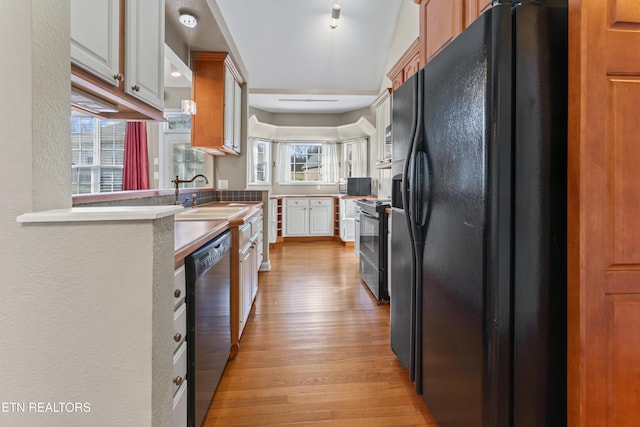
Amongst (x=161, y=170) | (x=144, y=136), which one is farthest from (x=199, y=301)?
(x=161, y=170)

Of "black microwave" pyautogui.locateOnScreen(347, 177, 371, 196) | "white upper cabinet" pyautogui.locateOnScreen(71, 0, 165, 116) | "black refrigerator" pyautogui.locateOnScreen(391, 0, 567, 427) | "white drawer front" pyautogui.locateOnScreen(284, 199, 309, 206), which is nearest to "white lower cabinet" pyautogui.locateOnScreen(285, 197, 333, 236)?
"white drawer front" pyautogui.locateOnScreen(284, 199, 309, 206)

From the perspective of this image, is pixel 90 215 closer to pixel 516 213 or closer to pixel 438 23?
pixel 516 213

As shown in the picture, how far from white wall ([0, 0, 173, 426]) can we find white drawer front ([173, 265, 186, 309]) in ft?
1.25

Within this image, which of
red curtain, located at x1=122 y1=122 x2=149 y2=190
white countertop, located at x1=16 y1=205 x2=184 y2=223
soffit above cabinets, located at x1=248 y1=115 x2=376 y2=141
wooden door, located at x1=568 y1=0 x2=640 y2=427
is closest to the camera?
white countertop, located at x1=16 y1=205 x2=184 y2=223

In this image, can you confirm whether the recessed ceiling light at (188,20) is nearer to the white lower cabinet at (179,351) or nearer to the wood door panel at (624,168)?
the white lower cabinet at (179,351)

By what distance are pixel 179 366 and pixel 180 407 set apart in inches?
6.3

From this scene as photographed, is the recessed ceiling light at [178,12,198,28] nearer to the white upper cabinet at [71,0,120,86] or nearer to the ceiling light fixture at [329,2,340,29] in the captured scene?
the white upper cabinet at [71,0,120,86]

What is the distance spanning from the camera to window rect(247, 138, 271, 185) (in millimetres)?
6559

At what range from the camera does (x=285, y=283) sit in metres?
3.76

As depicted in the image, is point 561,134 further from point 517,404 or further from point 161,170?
point 161,170

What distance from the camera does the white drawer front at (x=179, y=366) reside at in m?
1.15

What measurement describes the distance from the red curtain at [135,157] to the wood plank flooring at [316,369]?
275cm

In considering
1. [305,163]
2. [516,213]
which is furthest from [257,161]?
[516,213]

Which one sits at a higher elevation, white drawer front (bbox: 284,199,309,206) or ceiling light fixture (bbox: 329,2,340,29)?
ceiling light fixture (bbox: 329,2,340,29)
